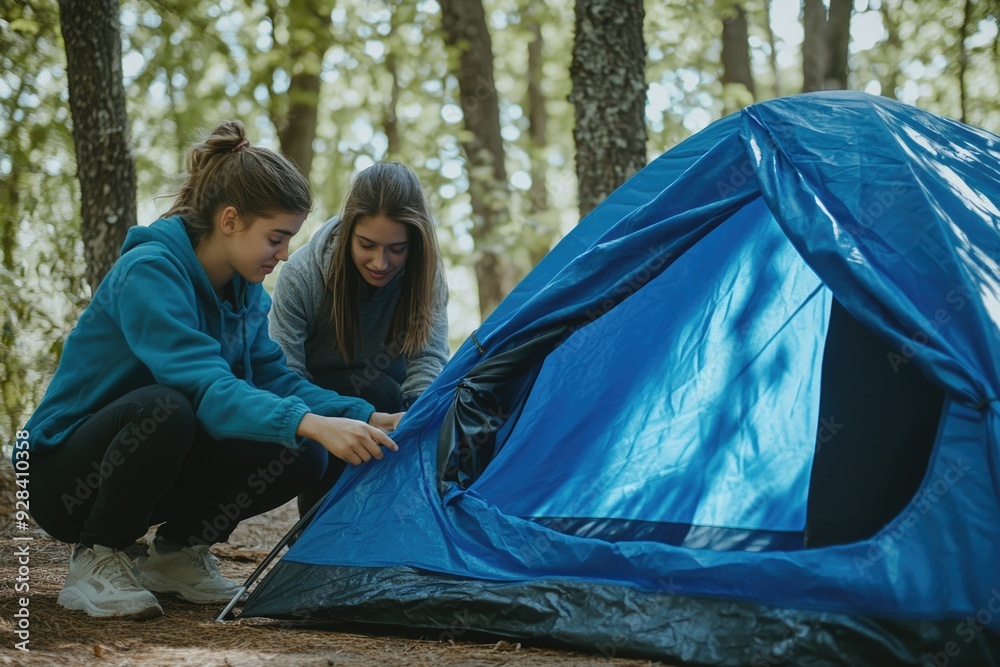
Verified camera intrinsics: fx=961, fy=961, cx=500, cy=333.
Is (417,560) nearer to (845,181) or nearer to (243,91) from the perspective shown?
(845,181)

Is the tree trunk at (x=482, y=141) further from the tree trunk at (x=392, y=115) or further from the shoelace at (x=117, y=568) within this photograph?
the shoelace at (x=117, y=568)

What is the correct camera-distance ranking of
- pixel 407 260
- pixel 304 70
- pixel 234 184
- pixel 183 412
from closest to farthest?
pixel 183 412, pixel 234 184, pixel 407 260, pixel 304 70

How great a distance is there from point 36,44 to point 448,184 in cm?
400

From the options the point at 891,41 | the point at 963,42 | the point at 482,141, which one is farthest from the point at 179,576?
the point at 891,41

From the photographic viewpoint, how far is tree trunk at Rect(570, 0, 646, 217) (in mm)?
3789

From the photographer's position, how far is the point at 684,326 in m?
2.39

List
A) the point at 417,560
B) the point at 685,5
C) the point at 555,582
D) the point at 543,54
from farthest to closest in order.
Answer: the point at 543,54, the point at 685,5, the point at 417,560, the point at 555,582

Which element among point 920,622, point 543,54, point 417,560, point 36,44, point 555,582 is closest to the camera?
point 920,622

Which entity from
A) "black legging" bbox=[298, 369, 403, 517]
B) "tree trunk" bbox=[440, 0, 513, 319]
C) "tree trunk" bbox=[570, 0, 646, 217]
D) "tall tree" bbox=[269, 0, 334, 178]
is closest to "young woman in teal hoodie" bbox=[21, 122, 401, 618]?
"black legging" bbox=[298, 369, 403, 517]

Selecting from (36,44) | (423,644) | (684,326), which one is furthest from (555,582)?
(36,44)

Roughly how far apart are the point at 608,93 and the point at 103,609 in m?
2.70

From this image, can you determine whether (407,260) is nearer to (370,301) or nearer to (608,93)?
(370,301)

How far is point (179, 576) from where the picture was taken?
88.2 inches

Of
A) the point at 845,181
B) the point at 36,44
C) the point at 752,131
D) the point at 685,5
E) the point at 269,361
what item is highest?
the point at 685,5
